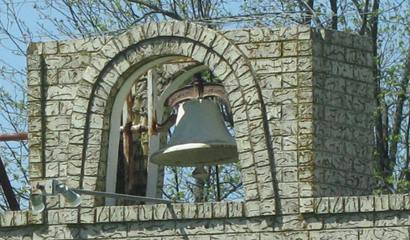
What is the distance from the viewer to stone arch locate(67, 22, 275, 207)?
19.6m

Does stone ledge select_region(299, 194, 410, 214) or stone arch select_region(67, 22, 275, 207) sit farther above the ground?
stone arch select_region(67, 22, 275, 207)

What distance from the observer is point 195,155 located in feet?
68.8

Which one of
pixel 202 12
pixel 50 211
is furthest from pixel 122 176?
pixel 202 12

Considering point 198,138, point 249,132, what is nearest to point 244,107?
point 249,132

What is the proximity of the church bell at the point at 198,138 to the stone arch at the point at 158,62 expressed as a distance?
28.8 inches

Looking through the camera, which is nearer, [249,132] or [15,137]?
[249,132]

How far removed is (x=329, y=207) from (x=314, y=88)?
1116 millimetres

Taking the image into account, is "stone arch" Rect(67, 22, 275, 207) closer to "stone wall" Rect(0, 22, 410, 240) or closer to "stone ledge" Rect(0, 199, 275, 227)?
"stone wall" Rect(0, 22, 410, 240)

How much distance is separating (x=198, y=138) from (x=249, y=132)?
0.91 meters

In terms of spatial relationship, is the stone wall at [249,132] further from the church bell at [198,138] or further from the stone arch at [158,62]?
the church bell at [198,138]

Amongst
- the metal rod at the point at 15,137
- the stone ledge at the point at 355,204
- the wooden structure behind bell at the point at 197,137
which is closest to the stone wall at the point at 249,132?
the stone ledge at the point at 355,204

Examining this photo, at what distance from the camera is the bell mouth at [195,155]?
20.4 meters

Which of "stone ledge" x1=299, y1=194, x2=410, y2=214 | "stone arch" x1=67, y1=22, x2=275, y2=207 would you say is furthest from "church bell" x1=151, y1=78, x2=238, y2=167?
"stone ledge" x1=299, y1=194, x2=410, y2=214

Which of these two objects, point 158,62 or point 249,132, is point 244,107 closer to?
point 249,132
